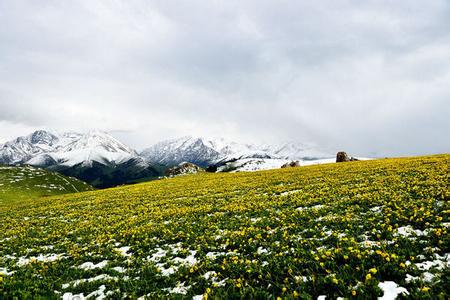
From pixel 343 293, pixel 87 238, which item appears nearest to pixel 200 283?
pixel 343 293

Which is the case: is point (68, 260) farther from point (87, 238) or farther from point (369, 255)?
point (369, 255)

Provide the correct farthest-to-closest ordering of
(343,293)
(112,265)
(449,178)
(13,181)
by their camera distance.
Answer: (13,181) < (449,178) < (112,265) < (343,293)

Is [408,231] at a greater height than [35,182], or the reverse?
[408,231]

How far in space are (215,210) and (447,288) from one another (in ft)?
54.4

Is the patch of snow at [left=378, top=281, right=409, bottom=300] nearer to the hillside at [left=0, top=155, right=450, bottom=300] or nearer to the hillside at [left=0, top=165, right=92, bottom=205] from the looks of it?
the hillside at [left=0, top=155, right=450, bottom=300]

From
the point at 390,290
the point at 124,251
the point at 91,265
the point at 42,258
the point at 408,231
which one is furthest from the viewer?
the point at 42,258

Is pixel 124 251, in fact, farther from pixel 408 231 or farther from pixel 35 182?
pixel 35 182

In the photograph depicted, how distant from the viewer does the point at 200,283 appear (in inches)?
380

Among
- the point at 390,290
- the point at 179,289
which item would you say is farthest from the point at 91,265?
the point at 390,290

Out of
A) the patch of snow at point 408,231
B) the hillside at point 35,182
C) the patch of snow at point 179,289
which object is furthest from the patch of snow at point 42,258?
the hillside at point 35,182

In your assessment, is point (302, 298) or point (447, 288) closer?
point (447, 288)

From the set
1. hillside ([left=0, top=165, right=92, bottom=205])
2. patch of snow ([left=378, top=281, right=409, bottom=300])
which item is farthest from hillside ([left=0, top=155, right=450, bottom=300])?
hillside ([left=0, top=165, right=92, bottom=205])

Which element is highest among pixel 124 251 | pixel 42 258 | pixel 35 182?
pixel 124 251

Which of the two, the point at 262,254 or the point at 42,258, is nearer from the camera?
the point at 262,254
